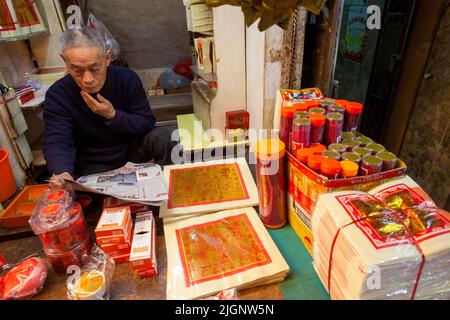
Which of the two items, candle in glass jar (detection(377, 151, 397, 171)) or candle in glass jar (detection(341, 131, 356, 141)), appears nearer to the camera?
candle in glass jar (detection(377, 151, 397, 171))

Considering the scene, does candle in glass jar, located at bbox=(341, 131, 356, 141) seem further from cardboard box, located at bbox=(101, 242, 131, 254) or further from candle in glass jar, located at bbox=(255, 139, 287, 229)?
cardboard box, located at bbox=(101, 242, 131, 254)

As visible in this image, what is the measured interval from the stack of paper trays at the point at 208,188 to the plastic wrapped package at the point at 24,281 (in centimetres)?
36

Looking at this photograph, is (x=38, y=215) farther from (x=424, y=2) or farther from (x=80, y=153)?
(x=424, y=2)

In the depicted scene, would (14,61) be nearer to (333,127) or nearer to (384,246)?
(333,127)

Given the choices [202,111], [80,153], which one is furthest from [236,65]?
[80,153]

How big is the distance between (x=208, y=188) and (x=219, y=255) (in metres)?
0.33

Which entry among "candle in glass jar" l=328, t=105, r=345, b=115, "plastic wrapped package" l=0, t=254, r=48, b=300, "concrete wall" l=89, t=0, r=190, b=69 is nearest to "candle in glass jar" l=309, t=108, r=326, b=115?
"candle in glass jar" l=328, t=105, r=345, b=115

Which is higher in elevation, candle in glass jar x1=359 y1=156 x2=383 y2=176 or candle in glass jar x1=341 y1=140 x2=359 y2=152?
candle in glass jar x1=341 y1=140 x2=359 y2=152

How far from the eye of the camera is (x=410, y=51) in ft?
6.31

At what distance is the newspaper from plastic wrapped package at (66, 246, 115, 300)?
185 mm

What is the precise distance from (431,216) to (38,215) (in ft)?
3.25

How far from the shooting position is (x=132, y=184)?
3.20 feet

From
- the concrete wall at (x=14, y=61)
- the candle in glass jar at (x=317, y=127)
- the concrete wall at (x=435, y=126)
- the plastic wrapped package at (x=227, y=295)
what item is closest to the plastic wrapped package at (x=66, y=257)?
the plastic wrapped package at (x=227, y=295)

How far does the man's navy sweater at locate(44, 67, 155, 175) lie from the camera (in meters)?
1.33
